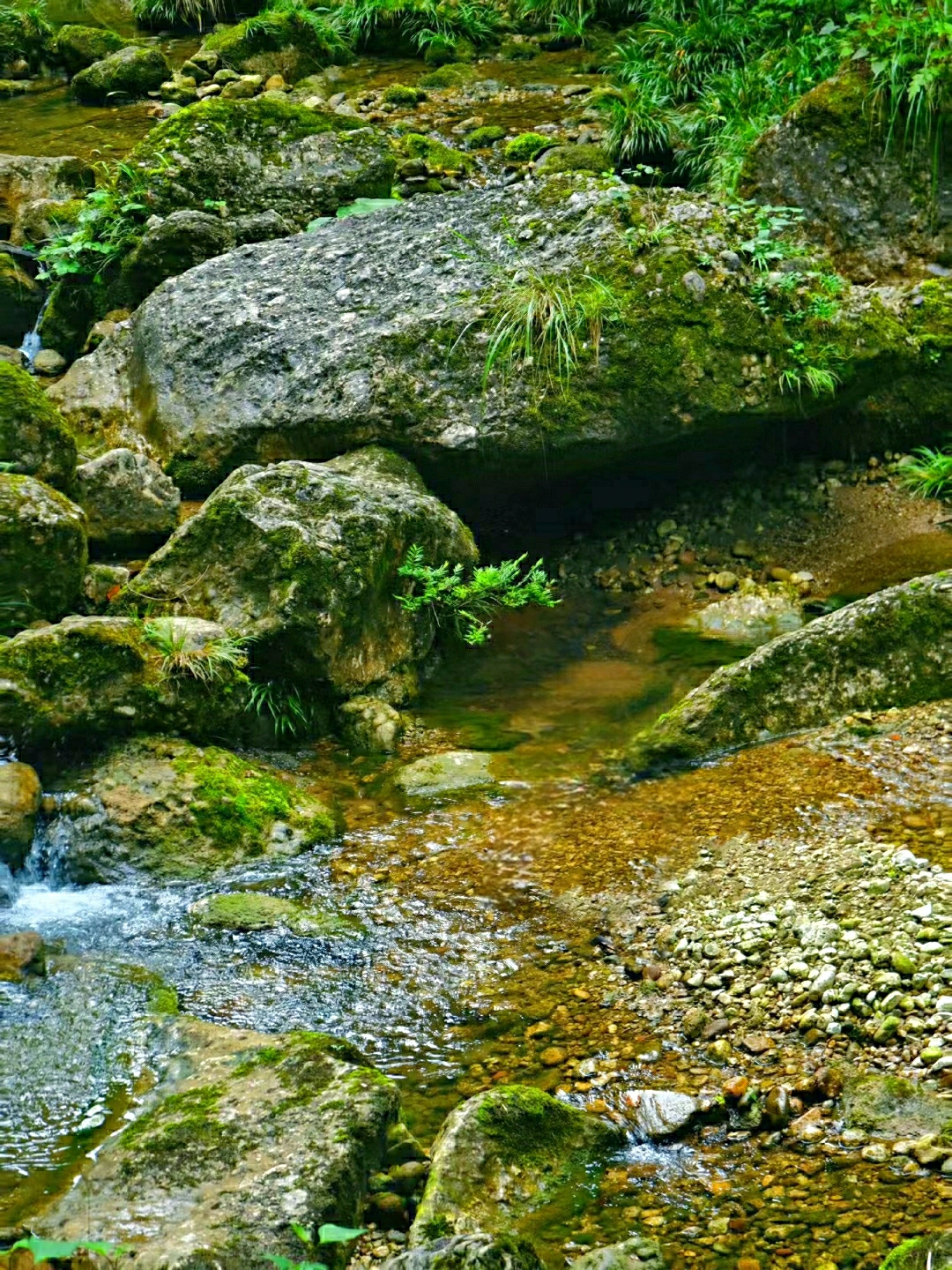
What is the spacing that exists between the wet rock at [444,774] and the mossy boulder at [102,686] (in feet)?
2.97

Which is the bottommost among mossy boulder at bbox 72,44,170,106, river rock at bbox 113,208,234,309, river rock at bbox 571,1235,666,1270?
river rock at bbox 571,1235,666,1270

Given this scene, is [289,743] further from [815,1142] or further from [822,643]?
[815,1142]

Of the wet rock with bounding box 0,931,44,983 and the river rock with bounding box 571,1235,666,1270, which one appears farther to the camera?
the wet rock with bounding box 0,931,44,983

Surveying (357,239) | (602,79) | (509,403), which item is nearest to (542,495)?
(509,403)

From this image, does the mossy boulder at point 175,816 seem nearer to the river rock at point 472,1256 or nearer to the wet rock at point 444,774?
the wet rock at point 444,774

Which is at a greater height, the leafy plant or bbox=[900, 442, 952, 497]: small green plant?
the leafy plant

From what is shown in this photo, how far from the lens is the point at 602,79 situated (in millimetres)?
11609

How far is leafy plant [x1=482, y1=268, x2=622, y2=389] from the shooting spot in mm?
6844

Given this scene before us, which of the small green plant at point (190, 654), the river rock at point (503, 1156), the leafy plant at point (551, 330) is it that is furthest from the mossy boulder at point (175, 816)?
the leafy plant at point (551, 330)

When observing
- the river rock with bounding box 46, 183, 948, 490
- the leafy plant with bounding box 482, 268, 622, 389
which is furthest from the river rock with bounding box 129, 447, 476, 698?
the leafy plant with bounding box 482, 268, 622, 389

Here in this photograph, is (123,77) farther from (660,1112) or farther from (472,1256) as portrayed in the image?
(472,1256)

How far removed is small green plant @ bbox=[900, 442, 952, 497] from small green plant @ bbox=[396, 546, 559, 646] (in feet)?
7.40

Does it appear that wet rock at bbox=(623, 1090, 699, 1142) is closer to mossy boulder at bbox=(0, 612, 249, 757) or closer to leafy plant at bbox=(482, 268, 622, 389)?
mossy boulder at bbox=(0, 612, 249, 757)

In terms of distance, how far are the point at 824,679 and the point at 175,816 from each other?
2931 millimetres
